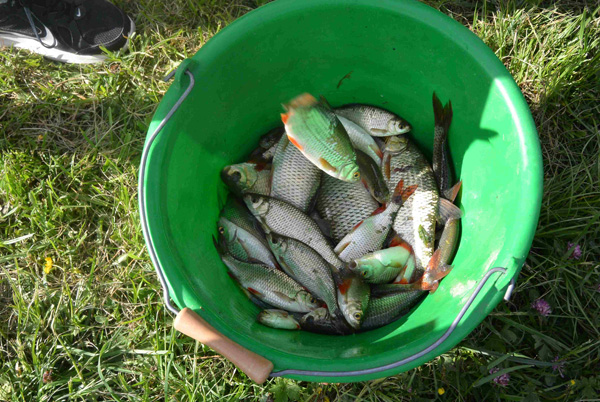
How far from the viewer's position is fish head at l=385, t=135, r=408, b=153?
75.9 inches

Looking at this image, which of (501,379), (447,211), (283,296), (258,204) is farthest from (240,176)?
(501,379)

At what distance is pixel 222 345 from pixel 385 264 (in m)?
0.79

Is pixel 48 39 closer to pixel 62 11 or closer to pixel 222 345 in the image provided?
pixel 62 11

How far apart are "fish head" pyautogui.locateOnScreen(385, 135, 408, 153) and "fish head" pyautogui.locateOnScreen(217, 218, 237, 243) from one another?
2.48 feet

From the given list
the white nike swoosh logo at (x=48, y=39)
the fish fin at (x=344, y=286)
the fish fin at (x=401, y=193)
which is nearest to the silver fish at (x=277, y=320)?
the fish fin at (x=344, y=286)

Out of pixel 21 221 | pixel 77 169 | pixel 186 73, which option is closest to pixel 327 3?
pixel 186 73

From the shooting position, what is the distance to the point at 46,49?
249 centimetres

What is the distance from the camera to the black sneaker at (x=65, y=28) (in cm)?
247

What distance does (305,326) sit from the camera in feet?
5.71

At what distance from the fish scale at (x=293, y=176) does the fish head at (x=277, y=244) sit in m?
0.17

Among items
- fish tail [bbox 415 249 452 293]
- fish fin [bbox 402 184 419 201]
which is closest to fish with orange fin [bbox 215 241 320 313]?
fish tail [bbox 415 249 452 293]

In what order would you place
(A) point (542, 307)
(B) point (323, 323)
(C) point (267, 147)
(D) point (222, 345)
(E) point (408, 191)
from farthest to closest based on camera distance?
(C) point (267, 147)
(A) point (542, 307)
(E) point (408, 191)
(B) point (323, 323)
(D) point (222, 345)

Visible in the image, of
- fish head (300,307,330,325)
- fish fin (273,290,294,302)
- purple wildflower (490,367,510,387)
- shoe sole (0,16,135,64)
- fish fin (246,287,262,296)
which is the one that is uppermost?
shoe sole (0,16,135,64)

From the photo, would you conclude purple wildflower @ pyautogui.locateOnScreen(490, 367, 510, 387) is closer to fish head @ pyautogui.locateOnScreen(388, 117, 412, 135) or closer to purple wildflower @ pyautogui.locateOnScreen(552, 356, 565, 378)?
purple wildflower @ pyautogui.locateOnScreen(552, 356, 565, 378)
